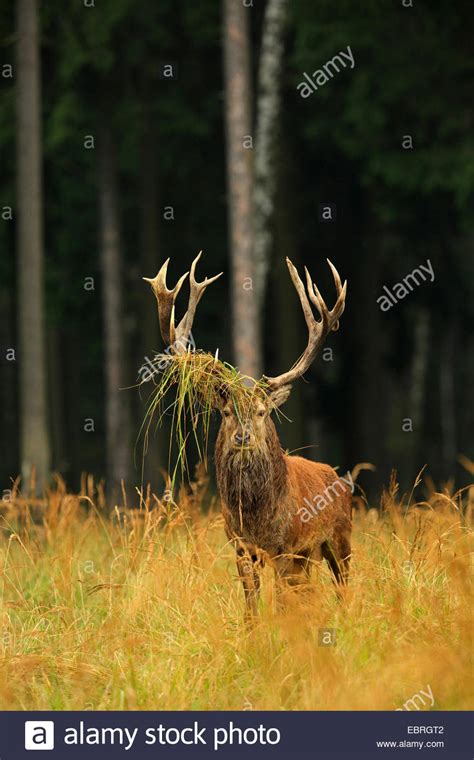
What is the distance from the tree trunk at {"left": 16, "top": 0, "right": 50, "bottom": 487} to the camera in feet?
52.1

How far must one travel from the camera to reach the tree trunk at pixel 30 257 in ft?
52.1

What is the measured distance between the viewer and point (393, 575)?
7480 mm

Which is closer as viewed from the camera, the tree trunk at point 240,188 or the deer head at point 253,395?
the deer head at point 253,395

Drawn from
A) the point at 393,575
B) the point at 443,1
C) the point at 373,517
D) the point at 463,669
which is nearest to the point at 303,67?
the point at 443,1

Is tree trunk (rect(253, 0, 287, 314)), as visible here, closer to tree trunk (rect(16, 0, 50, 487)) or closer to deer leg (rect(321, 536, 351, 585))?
tree trunk (rect(16, 0, 50, 487))

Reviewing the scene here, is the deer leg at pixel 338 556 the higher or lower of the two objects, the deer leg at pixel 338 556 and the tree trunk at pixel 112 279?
the lower

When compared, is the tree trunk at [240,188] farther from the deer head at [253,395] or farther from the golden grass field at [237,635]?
the deer head at [253,395]

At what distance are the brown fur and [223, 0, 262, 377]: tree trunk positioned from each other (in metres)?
7.67

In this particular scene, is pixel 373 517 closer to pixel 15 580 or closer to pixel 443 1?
pixel 15 580

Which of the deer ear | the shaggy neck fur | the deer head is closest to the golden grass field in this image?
the shaggy neck fur

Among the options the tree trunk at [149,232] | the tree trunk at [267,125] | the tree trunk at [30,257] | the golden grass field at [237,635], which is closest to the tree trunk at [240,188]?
the tree trunk at [267,125]

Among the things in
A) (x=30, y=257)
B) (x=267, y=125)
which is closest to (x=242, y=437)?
(x=30, y=257)
